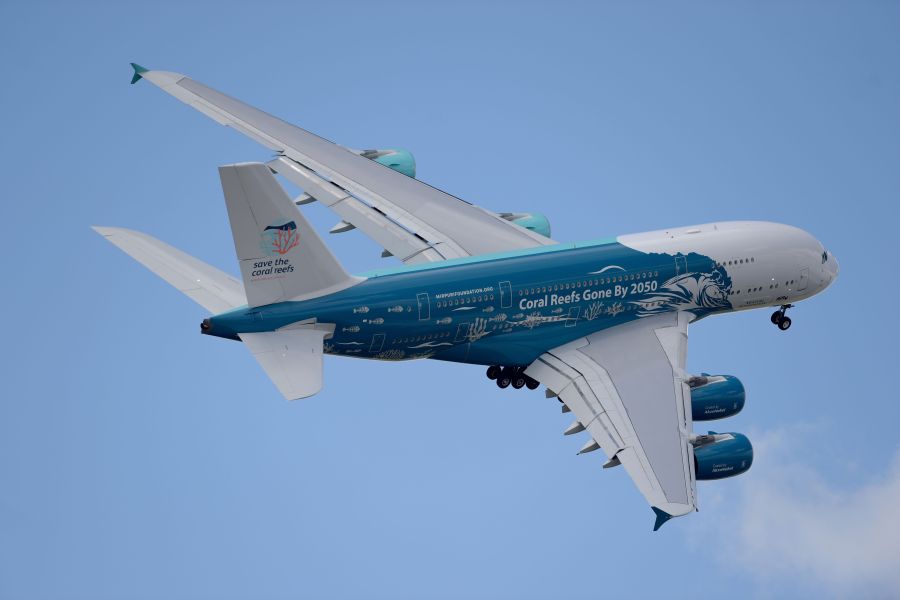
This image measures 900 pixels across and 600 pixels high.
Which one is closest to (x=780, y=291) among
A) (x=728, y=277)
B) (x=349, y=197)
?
(x=728, y=277)

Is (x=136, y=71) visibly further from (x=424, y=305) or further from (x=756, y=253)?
(x=756, y=253)

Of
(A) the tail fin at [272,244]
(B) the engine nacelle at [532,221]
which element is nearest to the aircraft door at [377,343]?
(A) the tail fin at [272,244]

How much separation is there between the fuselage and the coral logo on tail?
7.07 ft

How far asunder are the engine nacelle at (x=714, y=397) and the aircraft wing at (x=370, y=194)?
1069 centimetres

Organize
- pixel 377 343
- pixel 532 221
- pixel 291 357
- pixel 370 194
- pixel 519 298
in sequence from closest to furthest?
pixel 291 357 → pixel 377 343 → pixel 519 298 → pixel 370 194 → pixel 532 221

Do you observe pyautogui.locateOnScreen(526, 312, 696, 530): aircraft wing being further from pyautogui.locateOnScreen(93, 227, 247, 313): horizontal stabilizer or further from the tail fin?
pyautogui.locateOnScreen(93, 227, 247, 313): horizontal stabilizer

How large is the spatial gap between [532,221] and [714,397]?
46.2 feet

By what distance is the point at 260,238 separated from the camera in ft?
189

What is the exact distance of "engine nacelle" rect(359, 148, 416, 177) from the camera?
7456 cm

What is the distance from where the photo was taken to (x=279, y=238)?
190 ft

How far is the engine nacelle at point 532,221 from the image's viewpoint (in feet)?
237

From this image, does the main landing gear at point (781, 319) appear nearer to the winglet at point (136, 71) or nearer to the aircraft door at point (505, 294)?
the aircraft door at point (505, 294)

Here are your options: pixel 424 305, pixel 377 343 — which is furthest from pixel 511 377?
pixel 377 343

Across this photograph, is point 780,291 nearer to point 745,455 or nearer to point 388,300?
point 745,455
